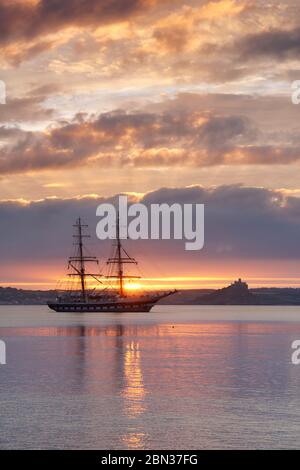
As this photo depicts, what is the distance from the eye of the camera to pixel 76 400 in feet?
171

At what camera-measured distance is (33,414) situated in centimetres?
4631

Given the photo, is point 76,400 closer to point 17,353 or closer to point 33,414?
point 33,414

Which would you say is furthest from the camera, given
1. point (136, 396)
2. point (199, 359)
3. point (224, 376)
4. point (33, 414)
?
point (199, 359)

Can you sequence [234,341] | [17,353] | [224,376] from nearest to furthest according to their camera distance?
[224,376] < [17,353] < [234,341]

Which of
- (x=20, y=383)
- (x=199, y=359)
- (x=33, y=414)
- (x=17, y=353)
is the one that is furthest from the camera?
(x=17, y=353)

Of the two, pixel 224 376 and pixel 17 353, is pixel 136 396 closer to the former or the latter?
pixel 224 376

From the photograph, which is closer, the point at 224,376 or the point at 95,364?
the point at 224,376
